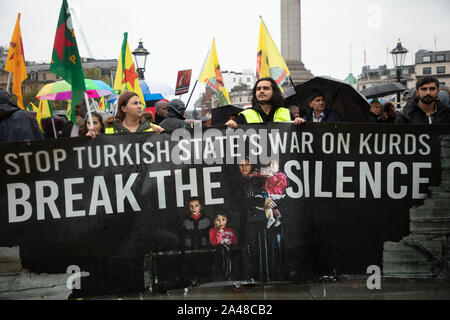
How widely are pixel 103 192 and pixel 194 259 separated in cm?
90

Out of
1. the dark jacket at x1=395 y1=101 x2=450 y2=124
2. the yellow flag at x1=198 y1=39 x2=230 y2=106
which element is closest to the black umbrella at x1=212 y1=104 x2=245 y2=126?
the yellow flag at x1=198 y1=39 x2=230 y2=106

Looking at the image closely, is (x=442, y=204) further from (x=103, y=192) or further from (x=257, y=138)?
(x=103, y=192)

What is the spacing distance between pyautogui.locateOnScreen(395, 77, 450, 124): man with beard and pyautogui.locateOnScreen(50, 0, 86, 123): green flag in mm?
3279

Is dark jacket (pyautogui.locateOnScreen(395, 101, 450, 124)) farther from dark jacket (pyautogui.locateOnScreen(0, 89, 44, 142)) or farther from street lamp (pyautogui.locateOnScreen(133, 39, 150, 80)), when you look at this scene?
street lamp (pyautogui.locateOnScreen(133, 39, 150, 80))

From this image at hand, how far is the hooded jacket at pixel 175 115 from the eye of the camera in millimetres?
7332

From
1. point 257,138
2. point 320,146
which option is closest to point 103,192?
point 257,138

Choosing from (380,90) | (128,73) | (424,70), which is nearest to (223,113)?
(128,73)

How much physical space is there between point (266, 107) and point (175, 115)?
301 centimetres

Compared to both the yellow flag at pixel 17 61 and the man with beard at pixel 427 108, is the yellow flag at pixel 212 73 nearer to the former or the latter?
the yellow flag at pixel 17 61

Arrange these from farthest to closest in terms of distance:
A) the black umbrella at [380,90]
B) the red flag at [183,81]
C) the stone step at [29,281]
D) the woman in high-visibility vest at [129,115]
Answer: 1. the black umbrella at [380,90]
2. the red flag at [183,81]
3. the woman in high-visibility vest at [129,115]
4. the stone step at [29,281]

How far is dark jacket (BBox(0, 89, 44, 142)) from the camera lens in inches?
185

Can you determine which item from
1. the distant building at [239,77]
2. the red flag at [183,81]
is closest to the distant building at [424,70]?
the distant building at [239,77]

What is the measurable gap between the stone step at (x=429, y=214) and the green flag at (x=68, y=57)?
2.94m

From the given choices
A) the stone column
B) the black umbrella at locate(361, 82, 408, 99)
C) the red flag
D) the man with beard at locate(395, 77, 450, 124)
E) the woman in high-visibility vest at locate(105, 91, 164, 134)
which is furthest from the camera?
the stone column
